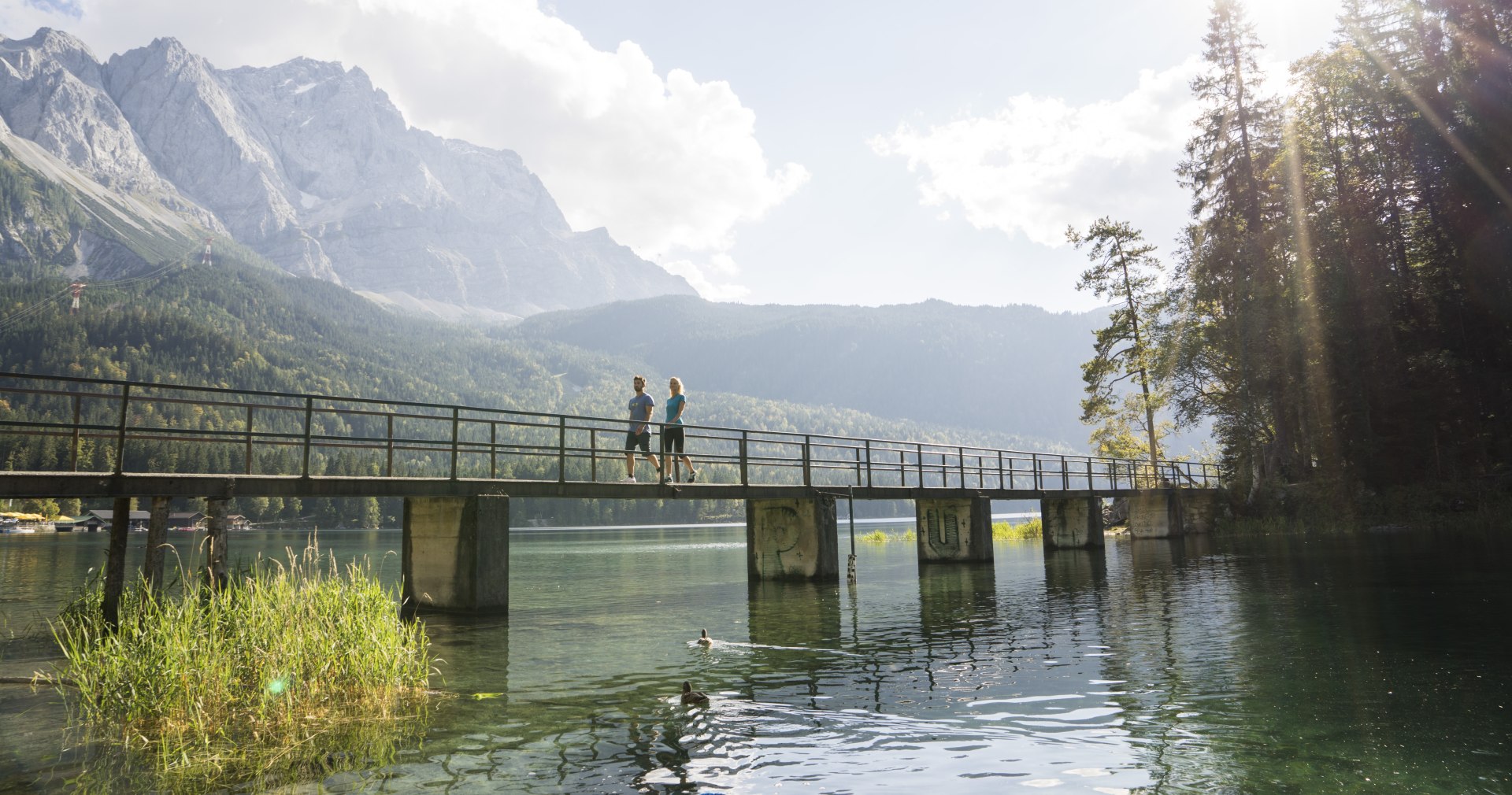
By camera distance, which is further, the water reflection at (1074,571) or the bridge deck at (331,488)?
the water reflection at (1074,571)

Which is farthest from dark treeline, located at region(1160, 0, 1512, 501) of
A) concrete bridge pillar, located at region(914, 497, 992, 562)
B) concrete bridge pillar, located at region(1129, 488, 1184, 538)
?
concrete bridge pillar, located at region(914, 497, 992, 562)

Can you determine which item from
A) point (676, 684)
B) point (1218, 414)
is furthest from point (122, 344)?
point (676, 684)

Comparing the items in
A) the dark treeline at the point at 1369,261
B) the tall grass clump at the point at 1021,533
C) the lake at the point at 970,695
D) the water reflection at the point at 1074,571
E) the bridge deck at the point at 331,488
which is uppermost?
the dark treeline at the point at 1369,261

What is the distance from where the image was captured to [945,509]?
30.9 metres

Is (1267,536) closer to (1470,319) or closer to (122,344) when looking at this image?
(1470,319)

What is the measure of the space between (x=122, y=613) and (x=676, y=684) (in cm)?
575

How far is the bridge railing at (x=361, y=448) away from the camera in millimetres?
14445

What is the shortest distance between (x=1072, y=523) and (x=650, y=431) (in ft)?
74.9

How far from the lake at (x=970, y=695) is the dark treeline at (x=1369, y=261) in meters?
21.3

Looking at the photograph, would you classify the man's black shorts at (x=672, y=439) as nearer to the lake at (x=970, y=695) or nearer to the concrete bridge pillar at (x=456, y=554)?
the lake at (x=970, y=695)

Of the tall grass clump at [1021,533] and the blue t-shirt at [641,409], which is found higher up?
the blue t-shirt at [641,409]

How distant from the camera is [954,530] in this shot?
30594 millimetres

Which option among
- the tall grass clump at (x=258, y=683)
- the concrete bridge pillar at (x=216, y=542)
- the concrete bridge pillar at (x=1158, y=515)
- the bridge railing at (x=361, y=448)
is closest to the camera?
the tall grass clump at (x=258, y=683)

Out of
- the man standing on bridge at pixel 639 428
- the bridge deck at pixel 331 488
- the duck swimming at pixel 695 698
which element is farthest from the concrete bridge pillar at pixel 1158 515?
the duck swimming at pixel 695 698
